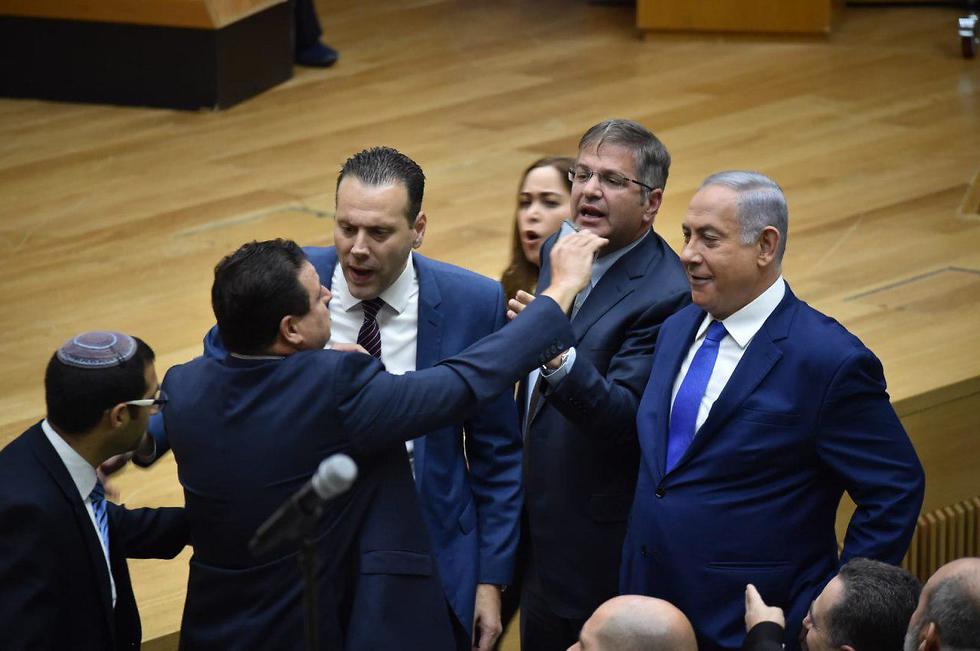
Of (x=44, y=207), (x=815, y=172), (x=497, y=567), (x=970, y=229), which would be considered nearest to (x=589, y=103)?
(x=815, y=172)

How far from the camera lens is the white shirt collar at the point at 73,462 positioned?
4.87 feet

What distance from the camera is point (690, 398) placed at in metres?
Result: 1.74

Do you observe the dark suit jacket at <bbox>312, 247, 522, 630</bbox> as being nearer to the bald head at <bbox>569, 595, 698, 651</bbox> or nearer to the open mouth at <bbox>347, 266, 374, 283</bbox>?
the open mouth at <bbox>347, 266, 374, 283</bbox>

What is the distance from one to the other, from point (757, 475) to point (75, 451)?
Result: 736mm

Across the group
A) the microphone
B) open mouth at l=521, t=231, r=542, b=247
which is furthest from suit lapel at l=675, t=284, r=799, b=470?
the microphone

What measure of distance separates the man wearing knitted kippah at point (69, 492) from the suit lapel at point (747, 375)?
61cm

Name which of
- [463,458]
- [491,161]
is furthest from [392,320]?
[491,161]

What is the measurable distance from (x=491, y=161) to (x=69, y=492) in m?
2.34

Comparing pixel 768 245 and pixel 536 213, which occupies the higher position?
pixel 768 245

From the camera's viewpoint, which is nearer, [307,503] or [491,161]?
[307,503]

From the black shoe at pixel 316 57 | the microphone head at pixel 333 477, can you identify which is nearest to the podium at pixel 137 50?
the black shoe at pixel 316 57

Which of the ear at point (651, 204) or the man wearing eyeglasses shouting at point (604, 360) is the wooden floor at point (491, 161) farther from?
the ear at point (651, 204)

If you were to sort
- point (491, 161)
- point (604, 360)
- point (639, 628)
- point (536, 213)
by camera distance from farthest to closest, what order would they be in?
point (491, 161) → point (536, 213) → point (604, 360) → point (639, 628)

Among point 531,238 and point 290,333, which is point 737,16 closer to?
point 531,238
